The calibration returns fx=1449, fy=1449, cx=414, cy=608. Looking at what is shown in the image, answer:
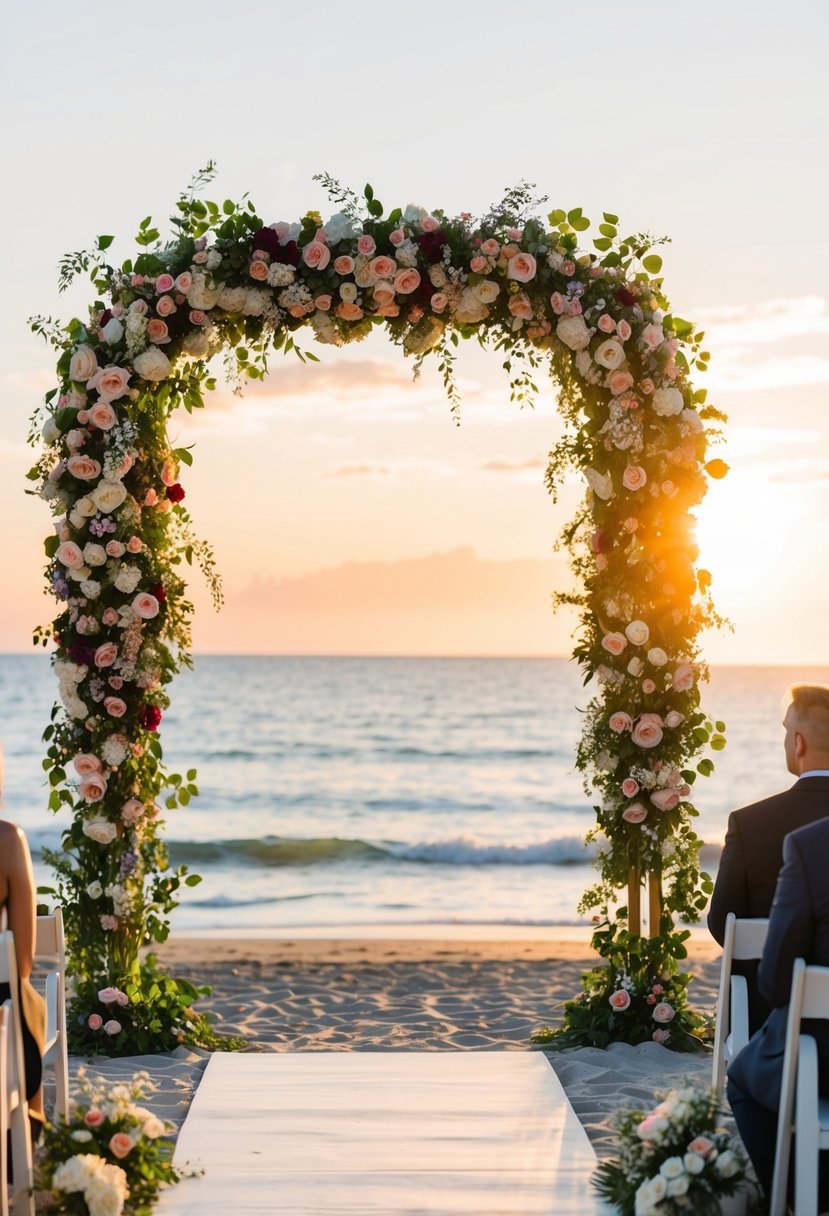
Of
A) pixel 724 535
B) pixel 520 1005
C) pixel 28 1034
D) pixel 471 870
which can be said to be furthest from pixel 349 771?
pixel 28 1034

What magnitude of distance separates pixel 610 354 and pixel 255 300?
1.55 m

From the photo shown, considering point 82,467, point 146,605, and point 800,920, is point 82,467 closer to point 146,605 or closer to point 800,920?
point 146,605

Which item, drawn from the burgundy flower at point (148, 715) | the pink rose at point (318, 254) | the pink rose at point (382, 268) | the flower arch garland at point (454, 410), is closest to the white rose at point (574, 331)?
the flower arch garland at point (454, 410)

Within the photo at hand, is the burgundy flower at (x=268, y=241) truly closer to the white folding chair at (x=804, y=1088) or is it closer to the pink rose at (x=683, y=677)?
the pink rose at (x=683, y=677)

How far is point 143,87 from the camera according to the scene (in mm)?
7465

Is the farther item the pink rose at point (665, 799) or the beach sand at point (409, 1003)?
the pink rose at point (665, 799)

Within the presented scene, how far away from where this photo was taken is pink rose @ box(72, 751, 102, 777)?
6250mm

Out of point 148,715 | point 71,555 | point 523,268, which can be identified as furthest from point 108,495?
point 523,268

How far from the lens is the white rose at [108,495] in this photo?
6180 mm

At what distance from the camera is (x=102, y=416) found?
616cm

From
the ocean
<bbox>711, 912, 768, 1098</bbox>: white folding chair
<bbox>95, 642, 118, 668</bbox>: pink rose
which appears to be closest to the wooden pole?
<bbox>711, 912, 768, 1098</bbox>: white folding chair

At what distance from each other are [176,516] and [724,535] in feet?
8.10

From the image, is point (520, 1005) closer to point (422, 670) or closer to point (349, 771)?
point (349, 771)

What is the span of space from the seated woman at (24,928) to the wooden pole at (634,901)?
2.96 meters
